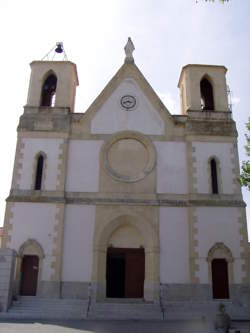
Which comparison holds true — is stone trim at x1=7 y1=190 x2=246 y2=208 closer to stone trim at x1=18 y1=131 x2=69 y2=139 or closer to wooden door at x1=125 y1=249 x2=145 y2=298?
wooden door at x1=125 y1=249 x2=145 y2=298

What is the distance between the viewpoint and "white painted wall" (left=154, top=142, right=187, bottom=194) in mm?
21547

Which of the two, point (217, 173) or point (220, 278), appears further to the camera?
point (217, 173)

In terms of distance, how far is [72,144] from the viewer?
2242 cm

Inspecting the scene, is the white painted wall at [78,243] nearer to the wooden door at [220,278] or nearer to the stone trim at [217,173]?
the wooden door at [220,278]

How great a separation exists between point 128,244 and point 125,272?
158 cm

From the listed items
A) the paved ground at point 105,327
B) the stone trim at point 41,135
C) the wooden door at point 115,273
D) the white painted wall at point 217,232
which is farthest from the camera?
the stone trim at point 41,135

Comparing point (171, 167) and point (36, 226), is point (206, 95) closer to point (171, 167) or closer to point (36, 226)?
point (171, 167)

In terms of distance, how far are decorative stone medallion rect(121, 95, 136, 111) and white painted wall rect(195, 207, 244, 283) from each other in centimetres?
777

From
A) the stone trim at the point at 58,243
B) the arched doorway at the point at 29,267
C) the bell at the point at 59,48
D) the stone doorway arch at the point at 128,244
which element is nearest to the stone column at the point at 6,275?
the arched doorway at the point at 29,267

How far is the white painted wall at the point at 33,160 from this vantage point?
21391 mm

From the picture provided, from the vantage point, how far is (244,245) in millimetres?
20344

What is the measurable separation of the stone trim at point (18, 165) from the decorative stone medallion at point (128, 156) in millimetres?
5075

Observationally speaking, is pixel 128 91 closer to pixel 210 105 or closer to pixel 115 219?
pixel 210 105

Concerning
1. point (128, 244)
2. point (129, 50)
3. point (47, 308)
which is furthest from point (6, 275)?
point (129, 50)
